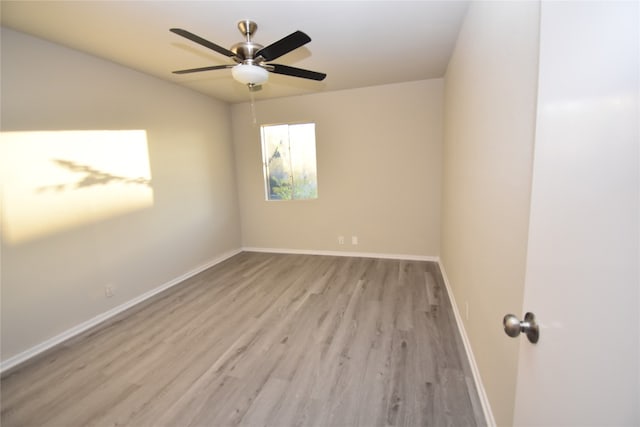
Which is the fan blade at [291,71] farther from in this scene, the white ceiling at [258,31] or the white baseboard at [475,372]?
the white baseboard at [475,372]

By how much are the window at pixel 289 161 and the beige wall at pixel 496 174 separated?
8.43 feet

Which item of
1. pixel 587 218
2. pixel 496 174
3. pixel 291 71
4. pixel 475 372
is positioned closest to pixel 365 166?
pixel 291 71

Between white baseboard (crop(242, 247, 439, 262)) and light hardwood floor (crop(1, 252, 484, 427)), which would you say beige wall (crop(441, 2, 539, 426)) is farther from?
white baseboard (crop(242, 247, 439, 262))

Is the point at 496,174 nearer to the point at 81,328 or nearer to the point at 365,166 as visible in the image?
the point at 365,166

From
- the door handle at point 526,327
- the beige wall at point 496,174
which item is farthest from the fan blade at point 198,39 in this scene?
the door handle at point 526,327

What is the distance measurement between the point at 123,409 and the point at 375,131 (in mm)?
3935

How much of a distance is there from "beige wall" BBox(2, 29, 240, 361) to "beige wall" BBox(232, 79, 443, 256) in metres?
1.06

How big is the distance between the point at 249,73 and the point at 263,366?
206cm

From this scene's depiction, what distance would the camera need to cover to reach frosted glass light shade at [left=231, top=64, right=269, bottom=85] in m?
1.80

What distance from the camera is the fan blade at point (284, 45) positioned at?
5.17ft

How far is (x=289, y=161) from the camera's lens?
4562 mm

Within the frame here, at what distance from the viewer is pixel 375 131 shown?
400cm

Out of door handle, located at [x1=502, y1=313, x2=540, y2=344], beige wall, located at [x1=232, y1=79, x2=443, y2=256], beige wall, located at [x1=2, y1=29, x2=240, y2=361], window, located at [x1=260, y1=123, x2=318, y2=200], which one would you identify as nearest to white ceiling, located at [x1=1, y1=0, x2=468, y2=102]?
beige wall, located at [x1=2, y1=29, x2=240, y2=361]

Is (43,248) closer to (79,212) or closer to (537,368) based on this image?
(79,212)
